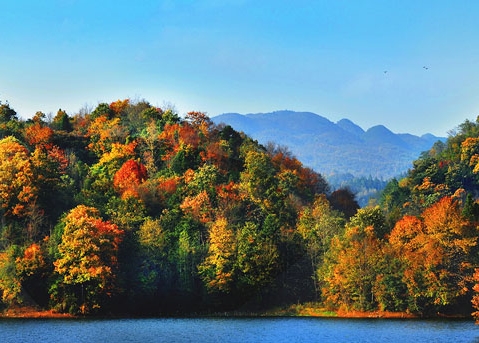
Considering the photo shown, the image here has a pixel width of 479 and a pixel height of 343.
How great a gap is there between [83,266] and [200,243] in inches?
584

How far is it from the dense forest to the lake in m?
5.59

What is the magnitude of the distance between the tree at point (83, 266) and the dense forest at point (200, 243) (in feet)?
0.36

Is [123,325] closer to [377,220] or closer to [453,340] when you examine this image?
[453,340]

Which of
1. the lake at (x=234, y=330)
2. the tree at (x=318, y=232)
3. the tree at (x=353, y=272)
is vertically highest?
the tree at (x=318, y=232)

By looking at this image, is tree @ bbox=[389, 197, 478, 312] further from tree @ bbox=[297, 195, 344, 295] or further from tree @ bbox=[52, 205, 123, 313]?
tree @ bbox=[52, 205, 123, 313]

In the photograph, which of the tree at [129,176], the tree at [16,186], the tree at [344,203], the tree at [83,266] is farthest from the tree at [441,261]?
the tree at [16,186]

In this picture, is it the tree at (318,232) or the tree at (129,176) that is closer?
the tree at (318,232)

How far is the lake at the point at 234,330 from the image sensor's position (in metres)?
49.6

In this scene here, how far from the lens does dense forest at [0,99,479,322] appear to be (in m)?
67.9

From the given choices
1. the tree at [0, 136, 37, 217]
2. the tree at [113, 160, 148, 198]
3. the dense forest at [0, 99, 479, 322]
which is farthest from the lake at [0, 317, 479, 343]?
the tree at [113, 160, 148, 198]

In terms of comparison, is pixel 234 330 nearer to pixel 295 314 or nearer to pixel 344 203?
pixel 295 314

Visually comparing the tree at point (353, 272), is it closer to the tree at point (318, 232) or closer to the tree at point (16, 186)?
the tree at point (318, 232)

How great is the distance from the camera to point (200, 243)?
78.1m

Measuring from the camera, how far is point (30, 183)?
246 feet
